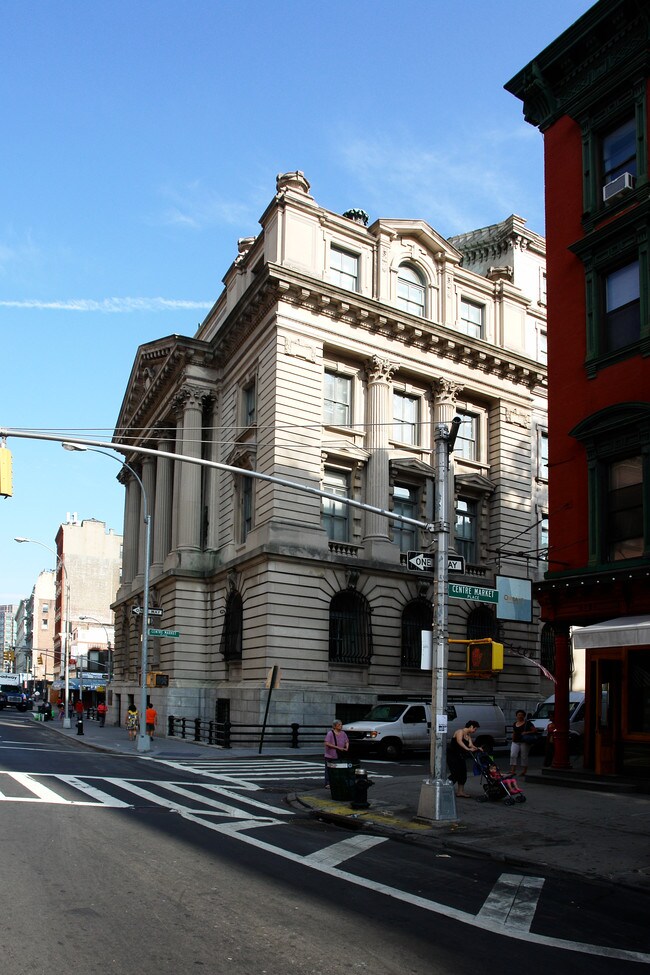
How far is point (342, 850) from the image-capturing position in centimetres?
1252

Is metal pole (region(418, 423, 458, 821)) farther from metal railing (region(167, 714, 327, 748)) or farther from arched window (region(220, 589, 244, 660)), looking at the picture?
arched window (region(220, 589, 244, 660))

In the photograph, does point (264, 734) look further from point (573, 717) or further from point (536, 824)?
point (536, 824)

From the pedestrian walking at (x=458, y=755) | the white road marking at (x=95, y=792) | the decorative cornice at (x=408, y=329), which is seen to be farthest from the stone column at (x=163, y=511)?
the pedestrian walking at (x=458, y=755)

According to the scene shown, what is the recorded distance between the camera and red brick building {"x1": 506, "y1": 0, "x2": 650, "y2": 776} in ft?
64.1

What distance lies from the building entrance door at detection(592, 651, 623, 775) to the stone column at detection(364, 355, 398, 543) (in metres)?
17.7

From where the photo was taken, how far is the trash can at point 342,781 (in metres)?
17.6

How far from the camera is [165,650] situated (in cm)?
4281

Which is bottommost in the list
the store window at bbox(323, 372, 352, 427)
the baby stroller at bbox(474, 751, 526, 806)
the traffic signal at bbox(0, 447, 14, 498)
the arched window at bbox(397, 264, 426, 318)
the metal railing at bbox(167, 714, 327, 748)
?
the metal railing at bbox(167, 714, 327, 748)

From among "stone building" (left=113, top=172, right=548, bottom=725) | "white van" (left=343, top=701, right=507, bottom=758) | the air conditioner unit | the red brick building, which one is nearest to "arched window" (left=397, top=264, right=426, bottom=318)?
"stone building" (left=113, top=172, right=548, bottom=725)

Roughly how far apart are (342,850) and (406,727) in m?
17.0

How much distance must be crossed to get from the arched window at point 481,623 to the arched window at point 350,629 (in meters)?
6.12

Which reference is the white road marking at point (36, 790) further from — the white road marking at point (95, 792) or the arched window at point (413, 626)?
the arched window at point (413, 626)

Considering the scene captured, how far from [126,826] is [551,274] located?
56.1 feet

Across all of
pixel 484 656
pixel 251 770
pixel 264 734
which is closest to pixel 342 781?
pixel 484 656
